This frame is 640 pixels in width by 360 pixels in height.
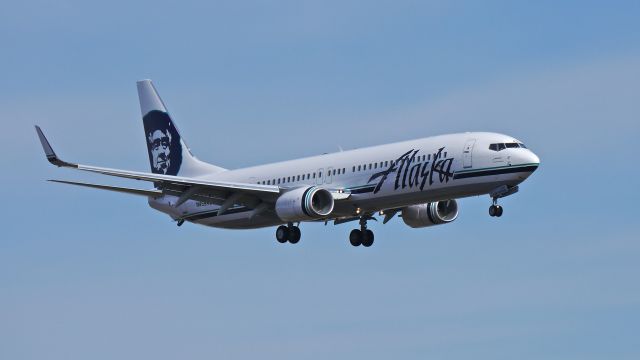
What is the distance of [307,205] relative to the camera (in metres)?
73.9

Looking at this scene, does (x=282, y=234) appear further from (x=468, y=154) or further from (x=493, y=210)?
(x=493, y=210)

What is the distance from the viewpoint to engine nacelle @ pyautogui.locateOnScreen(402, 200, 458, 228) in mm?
79250

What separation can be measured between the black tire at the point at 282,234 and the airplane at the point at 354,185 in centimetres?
5

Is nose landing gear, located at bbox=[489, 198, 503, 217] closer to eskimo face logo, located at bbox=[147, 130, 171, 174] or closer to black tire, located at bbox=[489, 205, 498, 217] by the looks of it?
black tire, located at bbox=[489, 205, 498, 217]

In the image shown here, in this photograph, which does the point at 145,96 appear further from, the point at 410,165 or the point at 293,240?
the point at 410,165

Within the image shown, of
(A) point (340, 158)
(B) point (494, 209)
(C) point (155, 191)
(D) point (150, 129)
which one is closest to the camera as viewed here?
(B) point (494, 209)

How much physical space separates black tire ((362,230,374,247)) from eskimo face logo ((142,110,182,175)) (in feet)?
45.7

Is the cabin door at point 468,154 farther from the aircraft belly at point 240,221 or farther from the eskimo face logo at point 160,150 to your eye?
the eskimo face logo at point 160,150

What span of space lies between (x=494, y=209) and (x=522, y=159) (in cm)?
268

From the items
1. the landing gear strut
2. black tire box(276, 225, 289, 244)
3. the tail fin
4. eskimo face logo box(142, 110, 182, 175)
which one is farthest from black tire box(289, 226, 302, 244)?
eskimo face logo box(142, 110, 182, 175)

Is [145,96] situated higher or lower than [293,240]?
higher

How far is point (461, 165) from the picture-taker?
2808 inches

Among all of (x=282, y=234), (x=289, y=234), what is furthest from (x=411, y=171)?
(x=282, y=234)

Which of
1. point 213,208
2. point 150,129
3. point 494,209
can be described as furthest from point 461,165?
point 150,129
